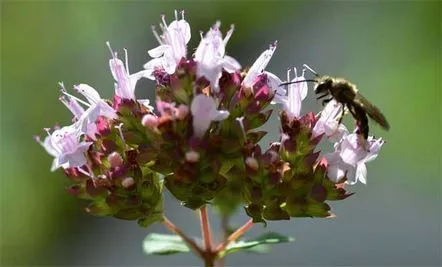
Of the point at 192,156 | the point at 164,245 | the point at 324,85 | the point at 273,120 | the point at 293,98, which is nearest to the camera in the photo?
the point at 192,156

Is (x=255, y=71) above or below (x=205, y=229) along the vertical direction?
above

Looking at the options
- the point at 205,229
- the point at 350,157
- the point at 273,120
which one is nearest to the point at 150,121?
the point at 205,229

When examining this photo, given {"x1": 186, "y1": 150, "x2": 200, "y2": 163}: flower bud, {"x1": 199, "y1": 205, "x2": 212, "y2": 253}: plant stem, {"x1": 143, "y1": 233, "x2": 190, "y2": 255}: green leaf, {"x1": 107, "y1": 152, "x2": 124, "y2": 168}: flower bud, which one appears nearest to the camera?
{"x1": 186, "y1": 150, "x2": 200, "y2": 163}: flower bud

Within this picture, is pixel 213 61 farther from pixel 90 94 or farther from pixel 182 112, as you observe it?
pixel 90 94

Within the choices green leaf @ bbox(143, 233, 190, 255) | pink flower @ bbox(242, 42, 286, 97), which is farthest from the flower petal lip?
green leaf @ bbox(143, 233, 190, 255)

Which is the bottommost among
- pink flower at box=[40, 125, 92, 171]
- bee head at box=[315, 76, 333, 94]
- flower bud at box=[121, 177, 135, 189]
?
flower bud at box=[121, 177, 135, 189]

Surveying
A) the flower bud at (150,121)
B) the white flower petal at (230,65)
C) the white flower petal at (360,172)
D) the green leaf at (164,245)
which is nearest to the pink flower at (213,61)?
the white flower petal at (230,65)

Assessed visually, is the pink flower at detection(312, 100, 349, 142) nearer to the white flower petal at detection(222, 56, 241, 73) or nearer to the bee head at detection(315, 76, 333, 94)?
the bee head at detection(315, 76, 333, 94)

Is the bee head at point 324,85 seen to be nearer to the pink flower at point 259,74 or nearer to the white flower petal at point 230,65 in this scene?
the pink flower at point 259,74
